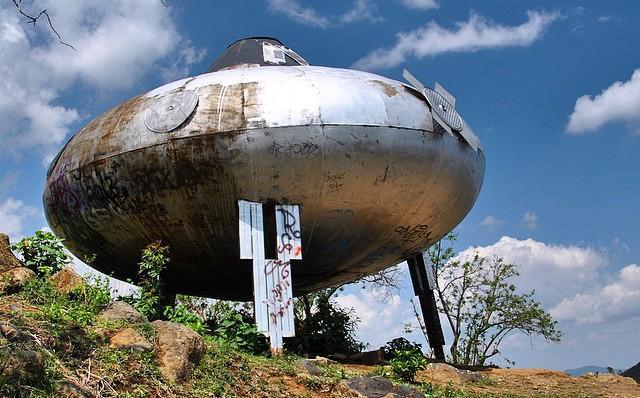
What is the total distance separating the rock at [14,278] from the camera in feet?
30.2

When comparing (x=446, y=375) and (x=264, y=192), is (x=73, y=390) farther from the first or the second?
(x=446, y=375)

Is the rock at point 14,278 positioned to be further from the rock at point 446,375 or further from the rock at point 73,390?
the rock at point 446,375

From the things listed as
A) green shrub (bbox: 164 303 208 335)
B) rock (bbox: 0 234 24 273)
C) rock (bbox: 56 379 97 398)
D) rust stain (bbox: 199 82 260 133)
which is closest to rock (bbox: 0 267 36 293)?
rock (bbox: 0 234 24 273)

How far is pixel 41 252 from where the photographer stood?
1145 centimetres

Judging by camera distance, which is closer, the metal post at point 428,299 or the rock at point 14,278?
the rock at point 14,278

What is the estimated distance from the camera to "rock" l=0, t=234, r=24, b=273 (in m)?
10.2

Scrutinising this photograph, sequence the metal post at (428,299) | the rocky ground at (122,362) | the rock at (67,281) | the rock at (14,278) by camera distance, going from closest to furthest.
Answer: the rocky ground at (122,362) → the rock at (14,278) → the rock at (67,281) → the metal post at (428,299)

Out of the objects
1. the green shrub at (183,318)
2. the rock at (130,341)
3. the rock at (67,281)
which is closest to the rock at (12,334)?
the rock at (130,341)

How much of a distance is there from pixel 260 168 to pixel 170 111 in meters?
2.07

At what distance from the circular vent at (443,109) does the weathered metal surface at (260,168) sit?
0.84 ft

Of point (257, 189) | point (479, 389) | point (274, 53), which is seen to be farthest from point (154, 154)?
point (479, 389)

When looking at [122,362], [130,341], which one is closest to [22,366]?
[122,362]

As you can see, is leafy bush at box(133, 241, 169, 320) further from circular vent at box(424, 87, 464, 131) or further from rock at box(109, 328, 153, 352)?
circular vent at box(424, 87, 464, 131)

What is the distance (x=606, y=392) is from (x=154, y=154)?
31.9 feet
